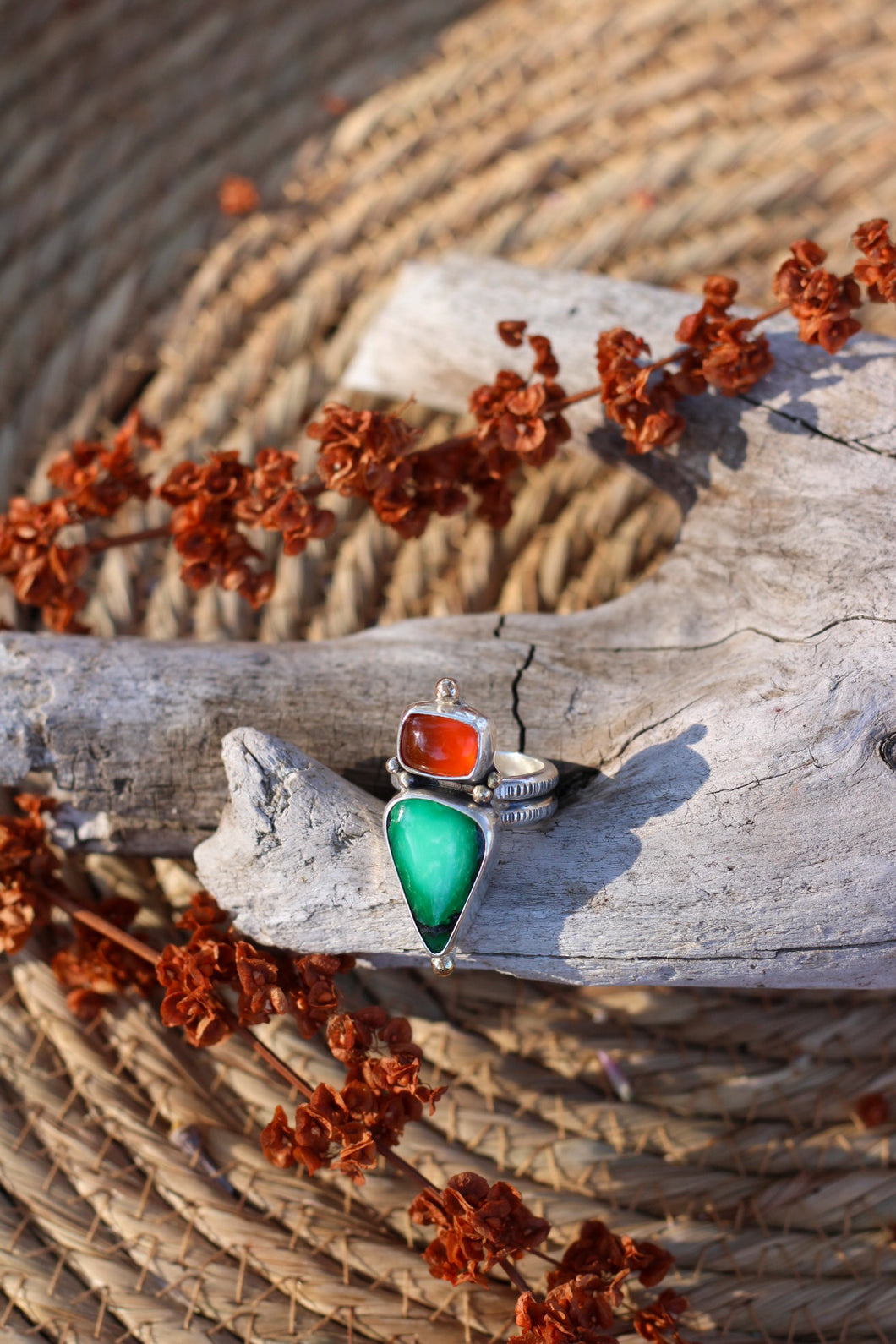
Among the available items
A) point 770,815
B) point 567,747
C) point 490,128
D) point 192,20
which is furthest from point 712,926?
point 192,20

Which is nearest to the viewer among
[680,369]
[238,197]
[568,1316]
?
[568,1316]

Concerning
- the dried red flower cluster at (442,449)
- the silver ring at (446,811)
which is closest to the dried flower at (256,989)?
the silver ring at (446,811)

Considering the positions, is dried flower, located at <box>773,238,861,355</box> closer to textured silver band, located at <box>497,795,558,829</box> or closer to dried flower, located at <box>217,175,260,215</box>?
textured silver band, located at <box>497,795,558,829</box>

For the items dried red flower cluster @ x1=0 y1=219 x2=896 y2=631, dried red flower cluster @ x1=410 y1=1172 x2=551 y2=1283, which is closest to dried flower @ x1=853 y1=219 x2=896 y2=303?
dried red flower cluster @ x1=0 y1=219 x2=896 y2=631

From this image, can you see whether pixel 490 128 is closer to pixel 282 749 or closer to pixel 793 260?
pixel 793 260

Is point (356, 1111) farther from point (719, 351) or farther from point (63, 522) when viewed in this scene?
point (719, 351)

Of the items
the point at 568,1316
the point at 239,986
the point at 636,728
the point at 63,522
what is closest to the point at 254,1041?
the point at 239,986

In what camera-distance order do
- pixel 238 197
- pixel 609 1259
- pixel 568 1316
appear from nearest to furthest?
pixel 568 1316
pixel 609 1259
pixel 238 197
